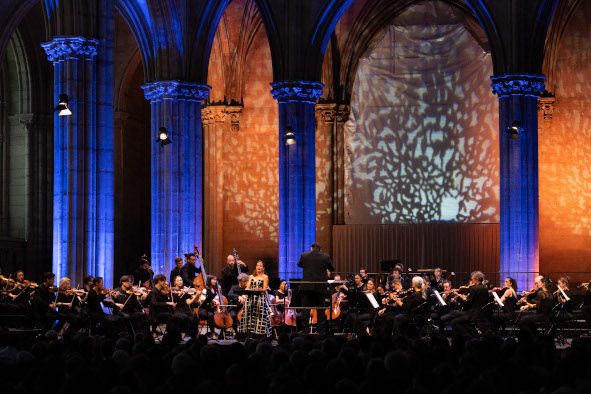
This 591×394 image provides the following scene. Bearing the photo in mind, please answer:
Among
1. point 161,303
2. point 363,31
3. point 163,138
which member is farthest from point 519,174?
point 161,303

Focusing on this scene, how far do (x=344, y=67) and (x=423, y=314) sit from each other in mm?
15862

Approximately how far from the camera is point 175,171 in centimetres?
2697

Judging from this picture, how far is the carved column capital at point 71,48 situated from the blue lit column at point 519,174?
10.4 meters

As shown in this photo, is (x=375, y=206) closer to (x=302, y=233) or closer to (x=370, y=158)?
(x=370, y=158)

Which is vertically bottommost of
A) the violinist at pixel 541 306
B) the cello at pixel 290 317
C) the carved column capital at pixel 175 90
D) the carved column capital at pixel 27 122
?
the cello at pixel 290 317

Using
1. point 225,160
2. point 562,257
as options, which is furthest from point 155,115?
point 562,257

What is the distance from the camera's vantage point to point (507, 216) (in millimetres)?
26000

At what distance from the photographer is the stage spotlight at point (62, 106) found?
64.7 feet

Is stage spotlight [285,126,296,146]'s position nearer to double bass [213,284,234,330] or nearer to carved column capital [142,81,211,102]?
carved column capital [142,81,211,102]

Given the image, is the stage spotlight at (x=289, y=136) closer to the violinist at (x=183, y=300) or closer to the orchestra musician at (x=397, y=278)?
the orchestra musician at (x=397, y=278)

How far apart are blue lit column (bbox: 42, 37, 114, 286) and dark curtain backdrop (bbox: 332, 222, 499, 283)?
1342 centimetres

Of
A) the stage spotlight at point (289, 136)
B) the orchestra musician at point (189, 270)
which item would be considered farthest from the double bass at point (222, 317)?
the stage spotlight at point (289, 136)

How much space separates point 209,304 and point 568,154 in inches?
593

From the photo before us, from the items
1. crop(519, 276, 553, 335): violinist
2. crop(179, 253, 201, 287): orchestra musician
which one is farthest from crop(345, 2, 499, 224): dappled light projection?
crop(519, 276, 553, 335): violinist
